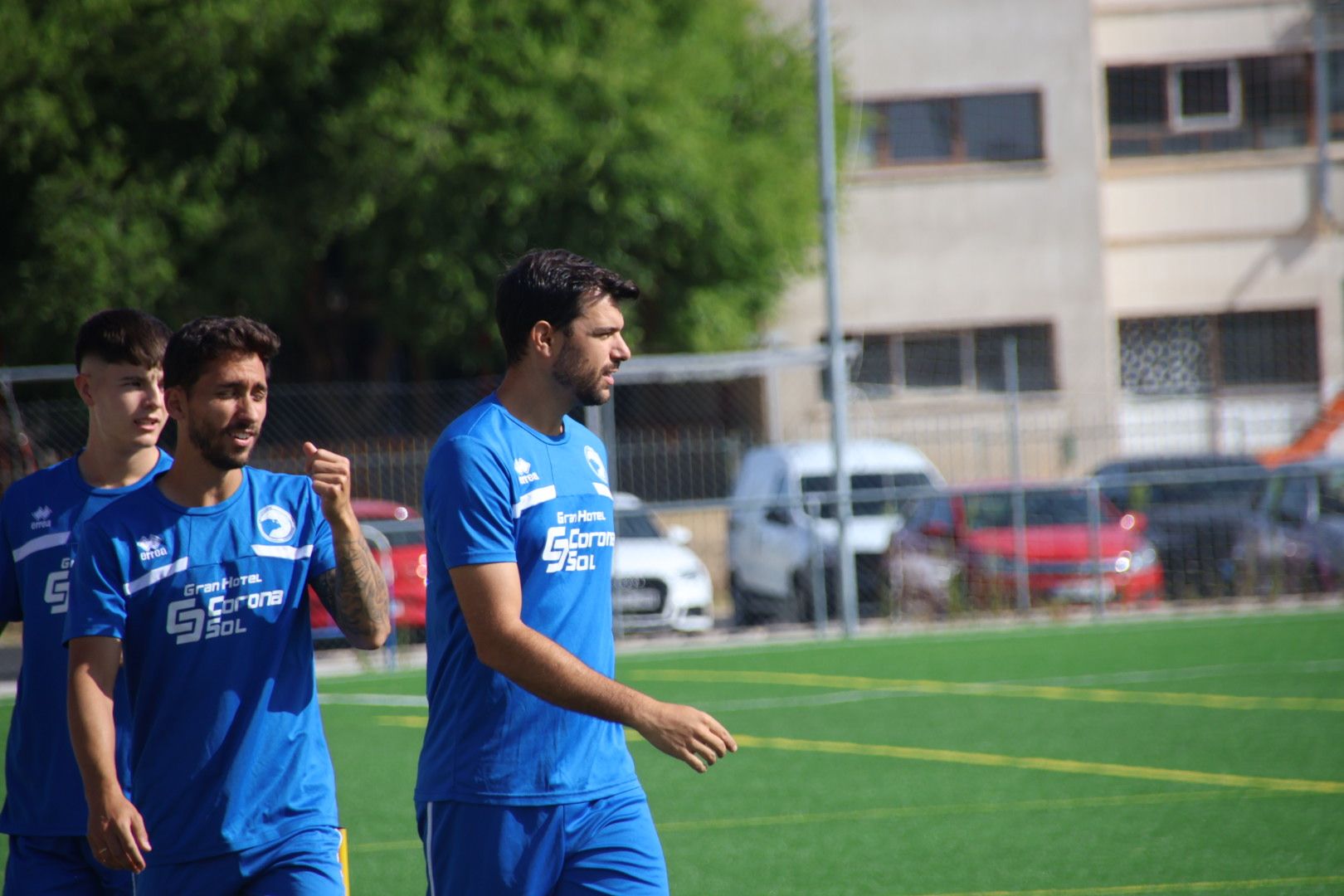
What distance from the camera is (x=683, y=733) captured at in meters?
3.44

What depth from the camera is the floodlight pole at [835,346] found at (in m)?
17.1

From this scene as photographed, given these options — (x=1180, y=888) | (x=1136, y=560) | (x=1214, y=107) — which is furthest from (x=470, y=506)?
(x=1214, y=107)

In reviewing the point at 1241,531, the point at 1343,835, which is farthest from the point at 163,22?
the point at 1343,835

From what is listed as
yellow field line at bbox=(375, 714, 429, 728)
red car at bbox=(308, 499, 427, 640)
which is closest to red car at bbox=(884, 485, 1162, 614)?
red car at bbox=(308, 499, 427, 640)

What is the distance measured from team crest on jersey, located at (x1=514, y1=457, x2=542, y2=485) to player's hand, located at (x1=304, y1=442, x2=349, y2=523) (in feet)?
1.35

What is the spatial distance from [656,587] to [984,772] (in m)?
8.02

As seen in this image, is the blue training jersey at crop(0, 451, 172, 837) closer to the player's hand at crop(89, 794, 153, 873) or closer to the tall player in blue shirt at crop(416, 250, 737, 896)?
the player's hand at crop(89, 794, 153, 873)

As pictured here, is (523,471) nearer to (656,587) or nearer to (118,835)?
(118,835)

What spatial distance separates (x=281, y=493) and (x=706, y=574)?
1374 cm

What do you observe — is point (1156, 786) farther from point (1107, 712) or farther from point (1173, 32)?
point (1173, 32)

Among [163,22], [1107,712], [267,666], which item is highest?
[163,22]

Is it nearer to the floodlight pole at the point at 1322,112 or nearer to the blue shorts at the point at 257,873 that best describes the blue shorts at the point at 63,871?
the blue shorts at the point at 257,873

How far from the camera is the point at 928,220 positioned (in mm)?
28109

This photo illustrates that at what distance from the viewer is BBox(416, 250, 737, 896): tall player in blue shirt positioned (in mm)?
3557
